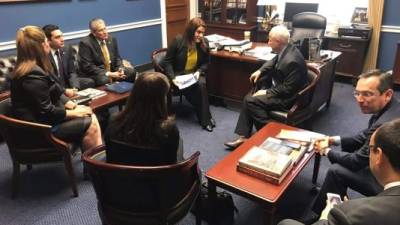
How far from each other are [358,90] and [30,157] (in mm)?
2216

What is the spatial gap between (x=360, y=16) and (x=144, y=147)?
4.48 meters

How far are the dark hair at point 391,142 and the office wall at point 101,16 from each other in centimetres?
393

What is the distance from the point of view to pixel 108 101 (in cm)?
293

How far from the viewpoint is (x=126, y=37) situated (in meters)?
5.27

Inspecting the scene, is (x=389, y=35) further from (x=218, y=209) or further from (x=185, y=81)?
(x=218, y=209)

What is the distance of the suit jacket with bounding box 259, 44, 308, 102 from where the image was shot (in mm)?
2920

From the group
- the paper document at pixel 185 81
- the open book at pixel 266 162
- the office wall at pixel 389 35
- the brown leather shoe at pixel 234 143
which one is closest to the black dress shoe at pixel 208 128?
the brown leather shoe at pixel 234 143

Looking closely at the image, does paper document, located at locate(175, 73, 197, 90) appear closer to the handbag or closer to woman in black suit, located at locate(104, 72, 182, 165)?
the handbag

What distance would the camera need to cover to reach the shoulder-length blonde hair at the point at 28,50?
7.39 ft

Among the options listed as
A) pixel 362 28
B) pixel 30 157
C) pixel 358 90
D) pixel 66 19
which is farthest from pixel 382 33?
pixel 30 157

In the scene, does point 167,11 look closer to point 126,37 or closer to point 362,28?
point 126,37

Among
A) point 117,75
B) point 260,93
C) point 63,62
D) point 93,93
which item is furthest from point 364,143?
point 63,62

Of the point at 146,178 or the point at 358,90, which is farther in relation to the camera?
the point at 358,90

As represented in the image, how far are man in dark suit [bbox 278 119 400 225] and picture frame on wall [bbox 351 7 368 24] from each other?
166 inches
